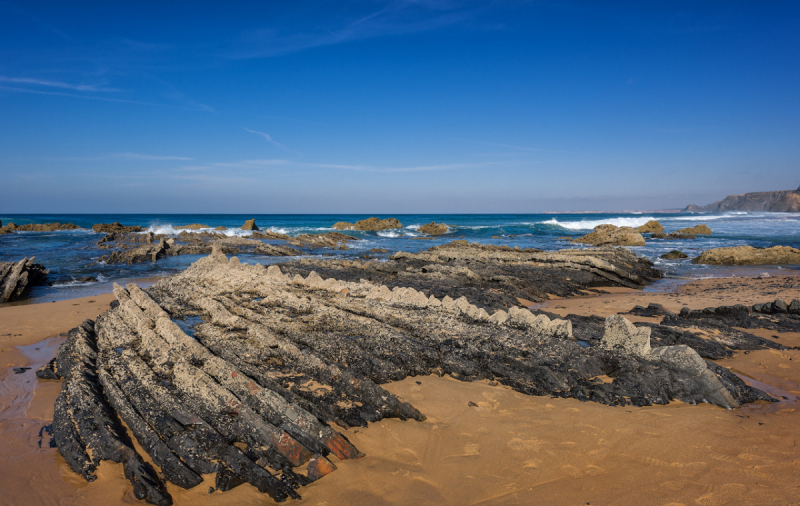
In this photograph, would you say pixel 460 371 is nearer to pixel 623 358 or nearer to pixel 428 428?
pixel 428 428

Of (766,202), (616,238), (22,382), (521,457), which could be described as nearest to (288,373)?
(521,457)

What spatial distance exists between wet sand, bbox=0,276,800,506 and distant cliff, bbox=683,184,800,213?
175057 millimetres

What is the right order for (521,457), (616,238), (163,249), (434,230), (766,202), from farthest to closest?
1. (766,202)
2. (434,230)
3. (616,238)
4. (163,249)
5. (521,457)

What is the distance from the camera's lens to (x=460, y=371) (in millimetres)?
5461

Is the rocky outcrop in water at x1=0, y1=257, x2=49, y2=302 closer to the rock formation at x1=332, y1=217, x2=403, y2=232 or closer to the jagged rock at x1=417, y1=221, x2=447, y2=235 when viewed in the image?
the jagged rock at x1=417, y1=221, x2=447, y2=235

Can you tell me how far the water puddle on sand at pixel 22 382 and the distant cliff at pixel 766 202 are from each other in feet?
592

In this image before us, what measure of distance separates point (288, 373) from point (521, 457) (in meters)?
3.01

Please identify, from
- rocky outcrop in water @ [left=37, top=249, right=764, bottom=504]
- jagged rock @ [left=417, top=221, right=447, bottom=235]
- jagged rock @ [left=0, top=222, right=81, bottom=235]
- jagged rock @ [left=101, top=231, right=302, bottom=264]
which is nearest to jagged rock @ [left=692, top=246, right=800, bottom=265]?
rocky outcrop in water @ [left=37, top=249, right=764, bottom=504]

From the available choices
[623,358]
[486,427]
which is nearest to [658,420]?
[623,358]

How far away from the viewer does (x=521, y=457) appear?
13.0 ft

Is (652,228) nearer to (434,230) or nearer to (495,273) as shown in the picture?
(434,230)

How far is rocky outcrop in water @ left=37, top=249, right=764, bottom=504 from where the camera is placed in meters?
3.82

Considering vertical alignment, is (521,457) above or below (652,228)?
below

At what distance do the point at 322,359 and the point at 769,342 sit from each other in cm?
789
